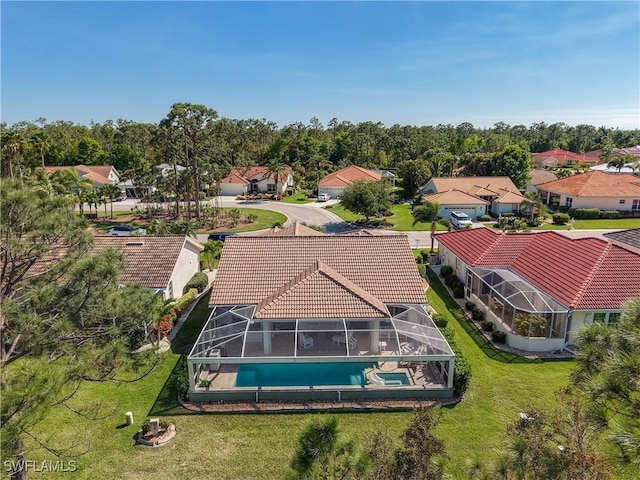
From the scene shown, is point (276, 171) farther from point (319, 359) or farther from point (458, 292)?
point (319, 359)

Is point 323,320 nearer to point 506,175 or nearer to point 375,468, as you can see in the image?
point 375,468

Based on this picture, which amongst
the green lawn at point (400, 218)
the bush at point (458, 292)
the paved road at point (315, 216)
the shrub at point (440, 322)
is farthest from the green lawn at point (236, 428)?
the green lawn at point (400, 218)

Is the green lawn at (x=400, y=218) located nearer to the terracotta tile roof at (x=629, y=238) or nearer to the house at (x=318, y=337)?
the terracotta tile roof at (x=629, y=238)

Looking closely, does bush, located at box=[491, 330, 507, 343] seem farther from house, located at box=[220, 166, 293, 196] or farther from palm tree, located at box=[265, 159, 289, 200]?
house, located at box=[220, 166, 293, 196]

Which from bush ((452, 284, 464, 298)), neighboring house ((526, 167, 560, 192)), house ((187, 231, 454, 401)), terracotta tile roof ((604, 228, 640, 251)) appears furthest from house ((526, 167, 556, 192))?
house ((187, 231, 454, 401))

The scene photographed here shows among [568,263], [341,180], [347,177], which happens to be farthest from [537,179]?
[568,263]

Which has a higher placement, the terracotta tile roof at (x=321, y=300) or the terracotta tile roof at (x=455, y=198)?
the terracotta tile roof at (x=455, y=198)
